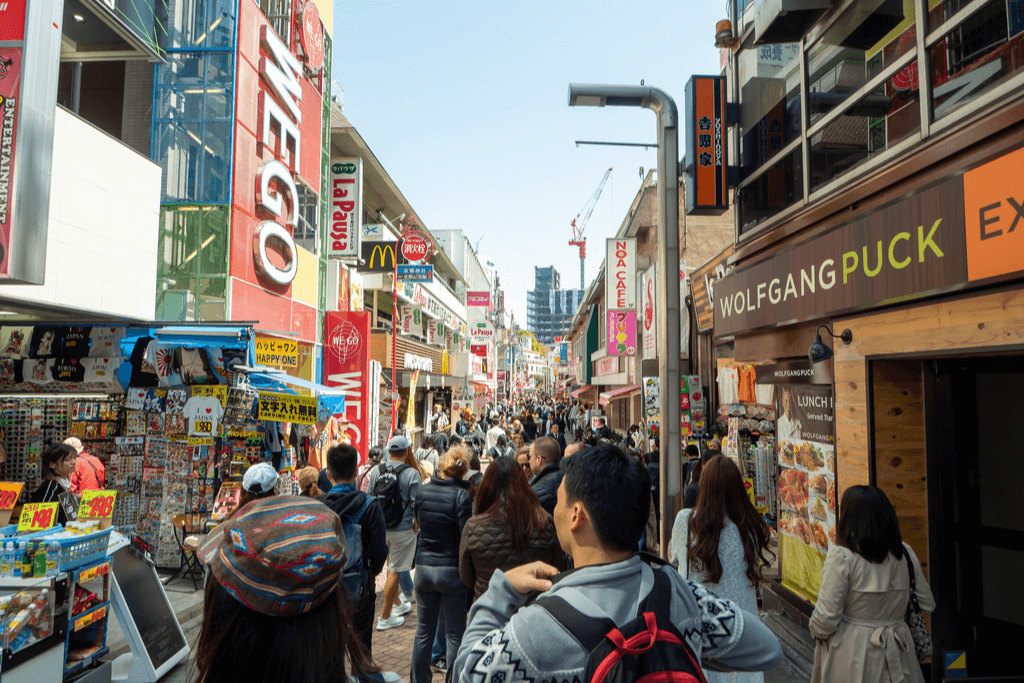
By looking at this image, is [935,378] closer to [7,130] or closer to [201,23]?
[7,130]

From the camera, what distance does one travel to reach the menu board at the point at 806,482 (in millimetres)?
6508

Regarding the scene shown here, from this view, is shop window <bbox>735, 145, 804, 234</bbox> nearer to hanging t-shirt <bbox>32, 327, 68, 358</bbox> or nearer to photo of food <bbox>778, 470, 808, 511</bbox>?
photo of food <bbox>778, 470, 808, 511</bbox>

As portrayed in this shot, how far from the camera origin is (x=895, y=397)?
5.69m

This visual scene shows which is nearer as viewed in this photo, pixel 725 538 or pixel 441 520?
pixel 725 538

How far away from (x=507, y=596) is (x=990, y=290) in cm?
426

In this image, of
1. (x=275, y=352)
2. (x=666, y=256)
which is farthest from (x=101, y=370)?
(x=666, y=256)

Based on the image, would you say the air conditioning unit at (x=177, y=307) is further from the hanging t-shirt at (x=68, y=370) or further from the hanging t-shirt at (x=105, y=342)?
the hanging t-shirt at (x=68, y=370)

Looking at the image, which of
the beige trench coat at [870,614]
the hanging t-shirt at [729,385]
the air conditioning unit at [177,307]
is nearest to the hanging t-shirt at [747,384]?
the hanging t-shirt at [729,385]

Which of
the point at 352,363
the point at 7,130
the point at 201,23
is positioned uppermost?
the point at 201,23

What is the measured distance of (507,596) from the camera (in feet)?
5.93

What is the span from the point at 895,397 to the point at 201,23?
14369 mm

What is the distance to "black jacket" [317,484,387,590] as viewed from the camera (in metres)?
4.61

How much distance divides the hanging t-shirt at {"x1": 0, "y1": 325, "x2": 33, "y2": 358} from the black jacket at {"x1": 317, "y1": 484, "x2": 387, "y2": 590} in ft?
25.7

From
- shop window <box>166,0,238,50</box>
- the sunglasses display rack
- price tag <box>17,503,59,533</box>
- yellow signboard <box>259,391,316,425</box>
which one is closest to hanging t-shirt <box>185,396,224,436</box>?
yellow signboard <box>259,391,316,425</box>
